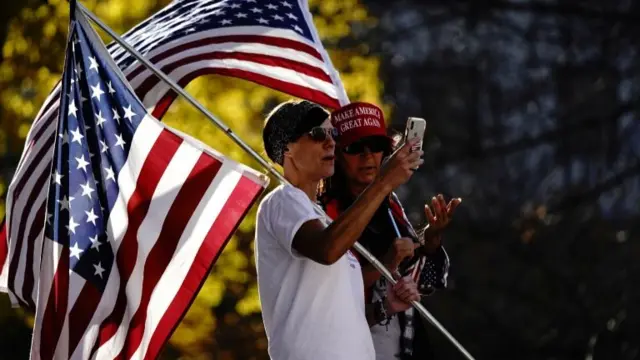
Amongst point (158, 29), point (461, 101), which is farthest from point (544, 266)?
point (158, 29)

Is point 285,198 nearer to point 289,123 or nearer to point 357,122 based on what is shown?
point 289,123

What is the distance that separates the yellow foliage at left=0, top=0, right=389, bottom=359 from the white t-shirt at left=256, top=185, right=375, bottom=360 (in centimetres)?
927

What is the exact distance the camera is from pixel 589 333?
19.2 m

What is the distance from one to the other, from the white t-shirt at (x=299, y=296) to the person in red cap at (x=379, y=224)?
82cm

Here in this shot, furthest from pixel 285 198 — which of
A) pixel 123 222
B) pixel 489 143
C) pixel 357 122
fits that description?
pixel 489 143

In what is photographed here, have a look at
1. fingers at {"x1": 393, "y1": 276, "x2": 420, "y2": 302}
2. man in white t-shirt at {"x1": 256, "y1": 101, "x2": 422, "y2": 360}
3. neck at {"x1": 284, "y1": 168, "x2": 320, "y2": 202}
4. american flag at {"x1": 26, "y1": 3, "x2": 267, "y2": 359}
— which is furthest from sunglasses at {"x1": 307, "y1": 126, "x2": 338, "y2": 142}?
fingers at {"x1": 393, "y1": 276, "x2": 420, "y2": 302}

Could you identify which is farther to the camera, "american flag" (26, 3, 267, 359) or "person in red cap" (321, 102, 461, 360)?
"person in red cap" (321, 102, 461, 360)

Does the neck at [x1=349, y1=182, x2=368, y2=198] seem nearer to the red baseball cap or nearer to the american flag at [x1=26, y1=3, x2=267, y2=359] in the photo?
the red baseball cap

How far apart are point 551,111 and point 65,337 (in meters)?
14.2

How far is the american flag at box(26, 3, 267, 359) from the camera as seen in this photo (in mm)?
6793

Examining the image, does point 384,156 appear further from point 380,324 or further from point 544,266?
point 544,266

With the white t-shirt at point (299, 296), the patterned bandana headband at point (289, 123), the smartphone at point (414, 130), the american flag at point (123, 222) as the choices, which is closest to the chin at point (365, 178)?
the american flag at point (123, 222)

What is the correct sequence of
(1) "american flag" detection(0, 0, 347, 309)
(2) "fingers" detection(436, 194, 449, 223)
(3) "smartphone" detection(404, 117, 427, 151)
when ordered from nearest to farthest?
(3) "smartphone" detection(404, 117, 427, 151) < (2) "fingers" detection(436, 194, 449, 223) < (1) "american flag" detection(0, 0, 347, 309)

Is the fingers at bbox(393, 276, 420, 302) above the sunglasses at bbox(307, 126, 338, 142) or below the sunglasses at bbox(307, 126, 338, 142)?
below
